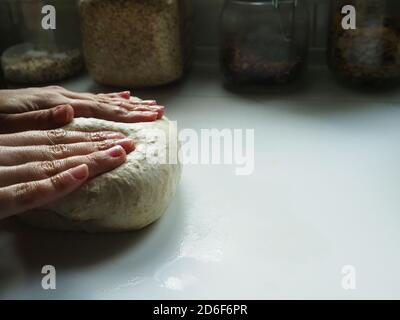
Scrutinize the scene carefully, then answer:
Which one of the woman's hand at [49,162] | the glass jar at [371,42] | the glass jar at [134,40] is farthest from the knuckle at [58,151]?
the glass jar at [371,42]

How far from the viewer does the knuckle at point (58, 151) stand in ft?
2.10

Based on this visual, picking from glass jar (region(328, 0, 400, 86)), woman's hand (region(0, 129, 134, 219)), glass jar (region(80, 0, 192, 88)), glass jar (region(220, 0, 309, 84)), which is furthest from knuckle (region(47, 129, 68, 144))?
glass jar (region(328, 0, 400, 86))

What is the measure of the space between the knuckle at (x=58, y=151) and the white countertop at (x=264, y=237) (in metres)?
0.11

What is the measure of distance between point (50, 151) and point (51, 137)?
36 mm

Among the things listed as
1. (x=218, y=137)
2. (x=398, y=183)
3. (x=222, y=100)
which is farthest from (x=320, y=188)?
(x=222, y=100)

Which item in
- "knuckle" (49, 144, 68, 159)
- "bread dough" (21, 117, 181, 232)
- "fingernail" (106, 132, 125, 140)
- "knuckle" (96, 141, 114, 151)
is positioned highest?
"fingernail" (106, 132, 125, 140)

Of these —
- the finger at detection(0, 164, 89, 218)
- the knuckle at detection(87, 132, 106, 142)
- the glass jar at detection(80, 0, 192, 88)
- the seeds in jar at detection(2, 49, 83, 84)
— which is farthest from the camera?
the seeds in jar at detection(2, 49, 83, 84)

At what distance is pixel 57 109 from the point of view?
71 centimetres

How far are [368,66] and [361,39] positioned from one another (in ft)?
0.18

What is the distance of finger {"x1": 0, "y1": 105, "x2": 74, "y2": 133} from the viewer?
71cm

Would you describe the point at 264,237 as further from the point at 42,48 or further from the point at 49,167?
the point at 42,48

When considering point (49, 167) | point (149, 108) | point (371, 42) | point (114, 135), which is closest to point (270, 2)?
point (371, 42)

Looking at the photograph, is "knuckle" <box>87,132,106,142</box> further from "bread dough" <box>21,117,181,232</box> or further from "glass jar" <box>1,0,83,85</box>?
"glass jar" <box>1,0,83,85</box>

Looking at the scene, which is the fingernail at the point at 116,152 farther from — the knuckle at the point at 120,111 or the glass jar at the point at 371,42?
the glass jar at the point at 371,42
